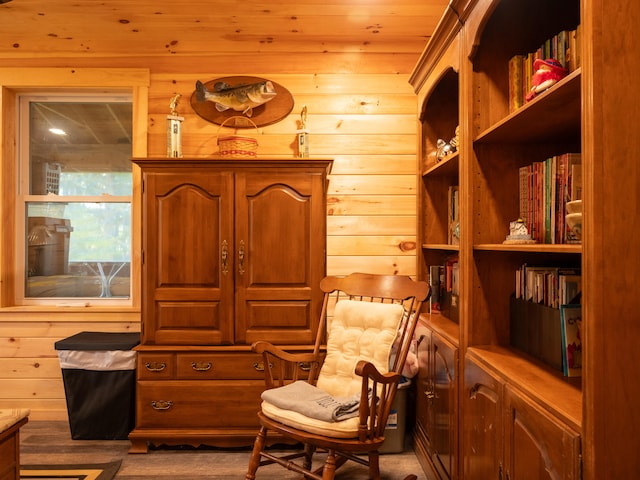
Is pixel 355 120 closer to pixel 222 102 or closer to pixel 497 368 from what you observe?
pixel 222 102

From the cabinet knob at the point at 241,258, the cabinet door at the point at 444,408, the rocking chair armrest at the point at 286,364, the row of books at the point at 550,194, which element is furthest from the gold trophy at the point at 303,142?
the row of books at the point at 550,194

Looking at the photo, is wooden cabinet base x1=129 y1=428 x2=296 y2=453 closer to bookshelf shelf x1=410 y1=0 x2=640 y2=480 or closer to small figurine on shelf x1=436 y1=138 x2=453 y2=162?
bookshelf shelf x1=410 y1=0 x2=640 y2=480

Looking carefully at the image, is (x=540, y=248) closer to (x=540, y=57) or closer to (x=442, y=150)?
(x=540, y=57)

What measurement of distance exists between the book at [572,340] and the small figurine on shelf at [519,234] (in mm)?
293

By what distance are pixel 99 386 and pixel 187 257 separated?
2.97 feet

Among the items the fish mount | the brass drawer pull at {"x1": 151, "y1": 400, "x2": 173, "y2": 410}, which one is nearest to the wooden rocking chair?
the brass drawer pull at {"x1": 151, "y1": 400, "x2": 173, "y2": 410}

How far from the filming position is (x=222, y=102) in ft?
9.92

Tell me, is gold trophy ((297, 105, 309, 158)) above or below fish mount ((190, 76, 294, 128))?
below

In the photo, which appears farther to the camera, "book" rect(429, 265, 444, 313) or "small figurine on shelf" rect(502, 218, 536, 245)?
"book" rect(429, 265, 444, 313)

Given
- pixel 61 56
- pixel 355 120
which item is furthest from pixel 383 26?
pixel 61 56

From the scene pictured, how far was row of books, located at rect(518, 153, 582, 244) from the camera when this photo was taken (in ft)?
4.85

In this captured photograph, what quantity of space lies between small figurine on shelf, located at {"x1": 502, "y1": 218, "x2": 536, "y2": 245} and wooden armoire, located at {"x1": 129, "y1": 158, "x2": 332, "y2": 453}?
118 cm

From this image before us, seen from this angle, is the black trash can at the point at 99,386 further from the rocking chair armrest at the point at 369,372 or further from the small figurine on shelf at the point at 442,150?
the small figurine on shelf at the point at 442,150

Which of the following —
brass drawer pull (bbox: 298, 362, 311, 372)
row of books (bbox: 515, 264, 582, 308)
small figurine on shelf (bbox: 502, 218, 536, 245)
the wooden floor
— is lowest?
the wooden floor
